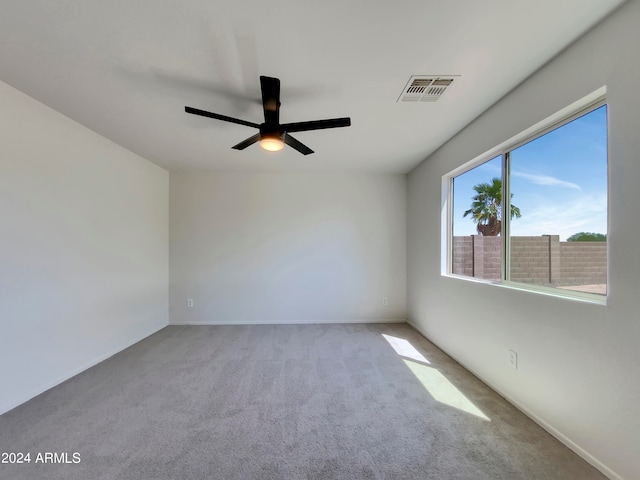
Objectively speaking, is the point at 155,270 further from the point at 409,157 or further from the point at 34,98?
the point at 409,157

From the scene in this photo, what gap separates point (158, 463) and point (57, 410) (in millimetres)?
1152

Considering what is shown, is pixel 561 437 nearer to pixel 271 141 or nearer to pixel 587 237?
pixel 587 237

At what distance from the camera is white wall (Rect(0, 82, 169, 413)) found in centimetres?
194

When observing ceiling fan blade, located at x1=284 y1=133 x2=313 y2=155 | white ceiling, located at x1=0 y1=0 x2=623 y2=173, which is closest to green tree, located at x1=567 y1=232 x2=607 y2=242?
white ceiling, located at x1=0 y1=0 x2=623 y2=173

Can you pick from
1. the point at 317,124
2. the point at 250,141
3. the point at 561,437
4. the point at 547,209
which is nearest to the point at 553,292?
the point at 547,209

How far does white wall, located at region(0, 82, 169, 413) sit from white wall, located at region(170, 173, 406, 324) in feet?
2.41

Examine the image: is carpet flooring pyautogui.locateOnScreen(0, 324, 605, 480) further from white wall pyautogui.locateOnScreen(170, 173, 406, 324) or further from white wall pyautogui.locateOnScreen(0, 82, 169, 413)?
white wall pyautogui.locateOnScreen(170, 173, 406, 324)

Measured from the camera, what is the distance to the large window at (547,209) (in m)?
1.49

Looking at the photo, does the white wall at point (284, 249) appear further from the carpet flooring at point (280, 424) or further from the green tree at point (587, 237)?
the green tree at point (587, 237)

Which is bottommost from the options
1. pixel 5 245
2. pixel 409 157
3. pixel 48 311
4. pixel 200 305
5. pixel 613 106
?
pixel 200 305

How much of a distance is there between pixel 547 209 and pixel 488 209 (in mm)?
646

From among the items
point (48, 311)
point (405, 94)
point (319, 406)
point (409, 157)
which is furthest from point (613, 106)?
point (48, 311)

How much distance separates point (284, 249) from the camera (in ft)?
13.4

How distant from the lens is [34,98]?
2062 mm
